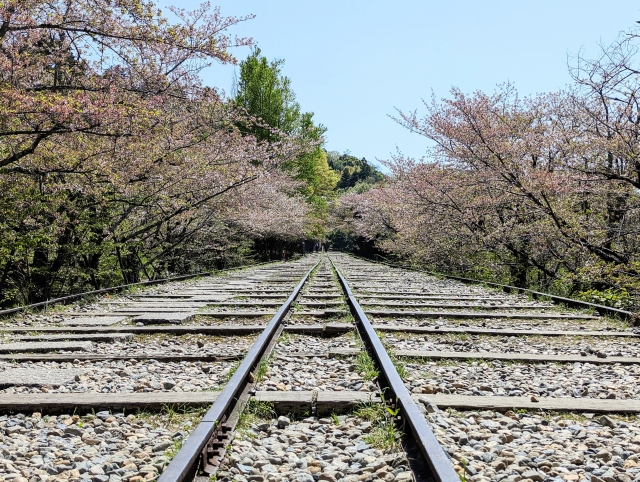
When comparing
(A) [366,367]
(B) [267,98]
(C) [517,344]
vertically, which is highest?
(B) [267,98]

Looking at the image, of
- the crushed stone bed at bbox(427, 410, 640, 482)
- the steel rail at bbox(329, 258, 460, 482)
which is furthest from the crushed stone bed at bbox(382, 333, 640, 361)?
the crushed stone bed at bbox(427, 410, 640, 482)

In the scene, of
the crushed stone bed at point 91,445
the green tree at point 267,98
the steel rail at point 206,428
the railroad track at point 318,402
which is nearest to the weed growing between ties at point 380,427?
the railroad track at point 318,402

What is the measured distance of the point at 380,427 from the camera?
10.5 ft

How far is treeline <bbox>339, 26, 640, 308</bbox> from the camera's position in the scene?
1034cm

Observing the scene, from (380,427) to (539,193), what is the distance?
10282mm

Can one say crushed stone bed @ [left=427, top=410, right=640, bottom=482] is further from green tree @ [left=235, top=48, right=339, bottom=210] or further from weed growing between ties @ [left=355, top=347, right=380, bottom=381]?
green tree @ [left=235, top=48, right=339, bottom=210]

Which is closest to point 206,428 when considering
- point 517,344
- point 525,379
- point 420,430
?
point 420,430

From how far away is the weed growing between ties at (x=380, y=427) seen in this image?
294 cm

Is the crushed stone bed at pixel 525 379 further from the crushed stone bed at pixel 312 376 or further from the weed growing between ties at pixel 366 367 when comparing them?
the crushed stone bed at pixel 312 376

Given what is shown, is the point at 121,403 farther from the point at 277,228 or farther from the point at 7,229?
the point at 277,228

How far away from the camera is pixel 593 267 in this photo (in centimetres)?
995

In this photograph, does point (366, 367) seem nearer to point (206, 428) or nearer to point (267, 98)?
point (206, 428)

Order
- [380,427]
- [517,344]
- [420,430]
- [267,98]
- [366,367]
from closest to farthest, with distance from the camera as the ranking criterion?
[420,430]
[380,427]
[366,367]
[517,344]
[267,98]

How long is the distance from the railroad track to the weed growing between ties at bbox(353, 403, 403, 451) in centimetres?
1
